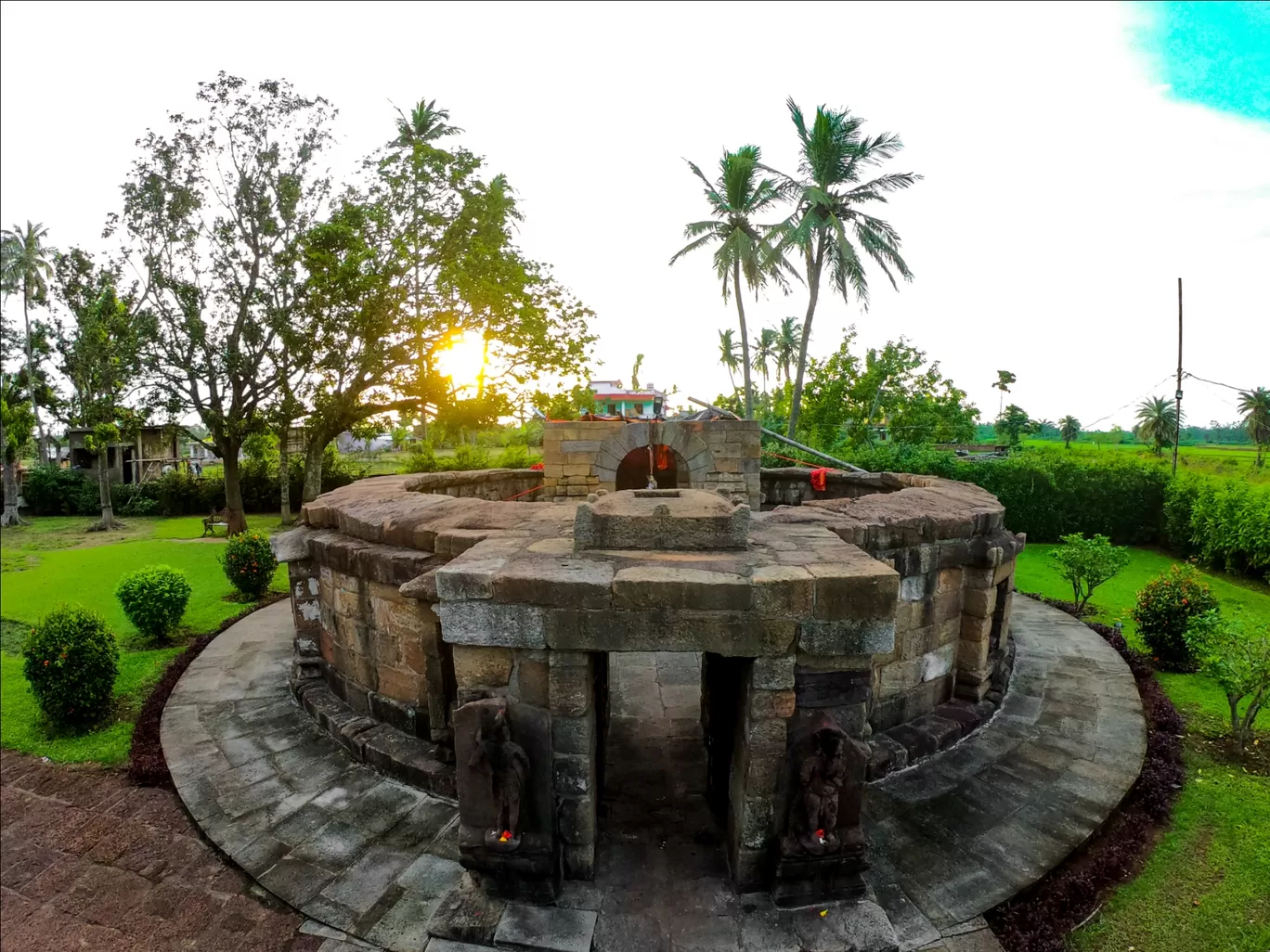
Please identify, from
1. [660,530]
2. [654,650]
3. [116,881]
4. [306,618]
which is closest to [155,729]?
[306,618]

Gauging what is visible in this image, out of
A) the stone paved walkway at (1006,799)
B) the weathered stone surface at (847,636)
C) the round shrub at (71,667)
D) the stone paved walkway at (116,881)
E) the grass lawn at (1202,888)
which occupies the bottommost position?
the stone paved walkway at (116,881)

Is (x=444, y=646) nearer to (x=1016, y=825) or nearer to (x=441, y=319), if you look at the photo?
(x=1016, y=825)

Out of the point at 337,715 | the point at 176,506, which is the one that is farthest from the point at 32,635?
the point at 176,506

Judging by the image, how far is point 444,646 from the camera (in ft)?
19.6

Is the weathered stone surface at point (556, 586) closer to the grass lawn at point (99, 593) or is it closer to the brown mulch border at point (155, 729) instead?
the brown mulch border at point (155, 729)

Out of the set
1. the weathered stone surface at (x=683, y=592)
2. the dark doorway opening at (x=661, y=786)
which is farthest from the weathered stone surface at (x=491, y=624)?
the dark doorway opening at (x=661, y=786)

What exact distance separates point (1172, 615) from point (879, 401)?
2014 centimetres

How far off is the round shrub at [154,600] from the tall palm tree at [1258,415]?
2464cm

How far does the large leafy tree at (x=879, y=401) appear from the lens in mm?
25719

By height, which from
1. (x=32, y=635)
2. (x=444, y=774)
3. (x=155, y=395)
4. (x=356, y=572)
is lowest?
(x=444, y=774)

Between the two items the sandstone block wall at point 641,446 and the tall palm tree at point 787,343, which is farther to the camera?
the tall palm tree at point 787,343

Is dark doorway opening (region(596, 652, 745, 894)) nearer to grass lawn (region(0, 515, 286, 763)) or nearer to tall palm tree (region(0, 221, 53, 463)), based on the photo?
grass lawn (region(0, 515, 286, 763))

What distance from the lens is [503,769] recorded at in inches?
163

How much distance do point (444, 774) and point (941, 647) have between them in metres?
5.47
